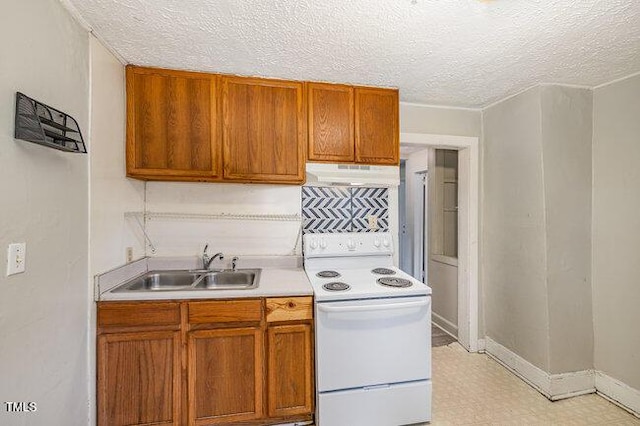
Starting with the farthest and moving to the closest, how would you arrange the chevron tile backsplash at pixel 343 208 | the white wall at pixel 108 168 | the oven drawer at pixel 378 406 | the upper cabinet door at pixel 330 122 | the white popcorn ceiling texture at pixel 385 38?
the chevron tile backsplash at pixel 343 208
the upper cabinet door at pixel 330 122
the oven drawer at pixel 378 406
the white wall at pixel 108 168
the white popcorn ceiling texture at pixel 385 38

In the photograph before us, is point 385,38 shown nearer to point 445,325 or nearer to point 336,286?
point 336,286

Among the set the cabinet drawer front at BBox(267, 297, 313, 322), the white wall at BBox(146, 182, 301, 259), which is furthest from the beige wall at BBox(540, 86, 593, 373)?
the white wall at BBox(146, 182, 301, 259)

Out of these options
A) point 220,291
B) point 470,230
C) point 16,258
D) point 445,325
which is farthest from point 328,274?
point 445,325

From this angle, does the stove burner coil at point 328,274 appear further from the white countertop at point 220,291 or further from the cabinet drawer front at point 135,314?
the cabinet drawer front at point 135,314

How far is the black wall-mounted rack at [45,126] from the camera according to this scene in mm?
1127

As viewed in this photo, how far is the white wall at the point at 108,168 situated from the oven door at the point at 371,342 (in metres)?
1.35

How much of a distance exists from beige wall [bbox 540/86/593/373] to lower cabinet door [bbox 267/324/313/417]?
1818 mm

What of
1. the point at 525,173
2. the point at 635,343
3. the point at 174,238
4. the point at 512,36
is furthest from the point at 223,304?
the point at 635,343

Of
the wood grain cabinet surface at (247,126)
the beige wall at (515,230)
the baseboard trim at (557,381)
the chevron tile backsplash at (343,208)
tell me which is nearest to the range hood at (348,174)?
the wood grain cabinet surface at (247,126)

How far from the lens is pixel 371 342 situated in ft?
6.04

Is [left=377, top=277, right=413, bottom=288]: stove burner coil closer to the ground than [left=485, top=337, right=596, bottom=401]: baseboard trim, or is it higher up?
higher up

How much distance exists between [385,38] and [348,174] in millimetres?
865

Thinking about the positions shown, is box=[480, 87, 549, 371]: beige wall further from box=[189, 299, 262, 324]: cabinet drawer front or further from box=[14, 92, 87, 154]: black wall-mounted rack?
box=[14, 92, 87, 154]: black wall-mounted rack

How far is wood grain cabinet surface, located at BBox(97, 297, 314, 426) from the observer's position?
1.70 m
